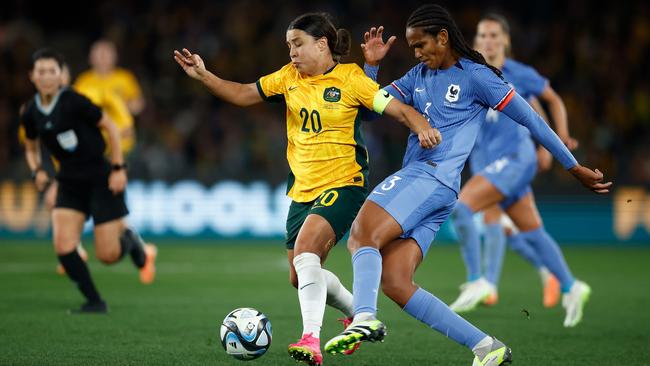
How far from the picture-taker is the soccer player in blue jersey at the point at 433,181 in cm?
498

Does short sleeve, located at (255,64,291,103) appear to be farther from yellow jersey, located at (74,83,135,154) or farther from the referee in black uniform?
yellow jersey, located at (74,83,135,154)

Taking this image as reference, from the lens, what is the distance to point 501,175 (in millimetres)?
8078

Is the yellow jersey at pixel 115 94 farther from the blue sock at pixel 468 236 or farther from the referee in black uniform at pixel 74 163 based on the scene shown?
the blue sock at pixel 468 236

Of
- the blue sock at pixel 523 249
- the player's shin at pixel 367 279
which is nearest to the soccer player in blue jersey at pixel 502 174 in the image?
the blue sock at pixel 523 249

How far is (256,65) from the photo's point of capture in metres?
18.5

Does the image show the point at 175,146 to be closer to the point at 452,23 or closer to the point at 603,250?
the point at 603,250

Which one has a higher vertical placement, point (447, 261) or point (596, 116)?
point (596, 116)

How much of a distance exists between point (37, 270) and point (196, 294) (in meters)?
2.91

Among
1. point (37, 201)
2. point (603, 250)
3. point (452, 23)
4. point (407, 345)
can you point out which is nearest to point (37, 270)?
point (37, 201)

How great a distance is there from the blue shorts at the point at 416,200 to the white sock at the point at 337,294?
2.19 feet

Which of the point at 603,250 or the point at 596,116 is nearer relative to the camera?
the point at 603,250

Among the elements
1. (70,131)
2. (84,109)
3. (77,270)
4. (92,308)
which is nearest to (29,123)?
(70,131)

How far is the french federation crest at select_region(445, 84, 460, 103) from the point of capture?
5.25m

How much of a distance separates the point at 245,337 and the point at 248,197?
10.2m
